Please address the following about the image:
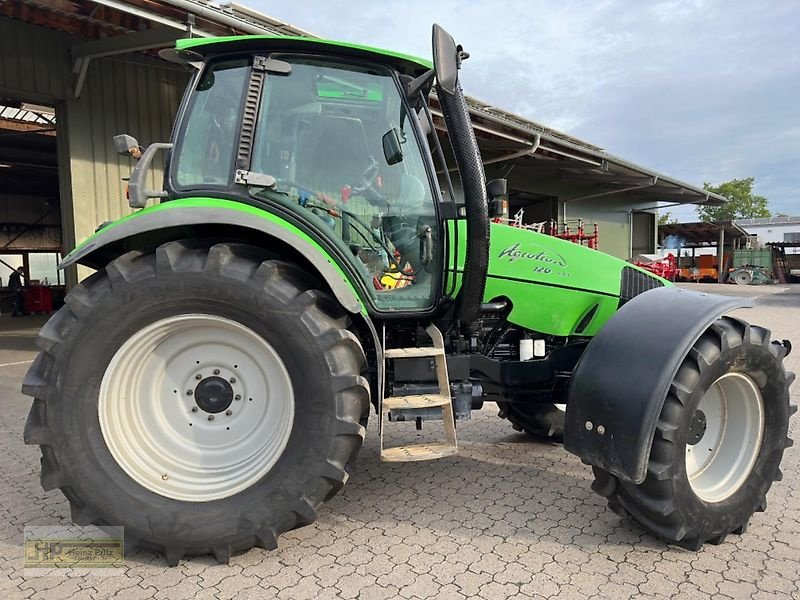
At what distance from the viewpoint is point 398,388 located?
293cm

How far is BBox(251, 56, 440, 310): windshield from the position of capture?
2.83m

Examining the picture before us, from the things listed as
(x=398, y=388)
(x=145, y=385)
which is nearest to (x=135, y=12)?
(x=145, y=385)

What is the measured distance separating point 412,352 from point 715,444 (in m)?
1.66

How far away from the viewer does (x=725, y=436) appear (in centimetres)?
294

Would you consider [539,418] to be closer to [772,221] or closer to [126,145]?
[126,145]

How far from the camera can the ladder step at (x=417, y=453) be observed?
2.63m

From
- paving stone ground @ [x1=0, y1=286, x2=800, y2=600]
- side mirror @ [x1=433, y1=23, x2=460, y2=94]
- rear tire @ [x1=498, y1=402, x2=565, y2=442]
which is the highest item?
side mirror @ [x1=433, y1=23, x2=460, y2=94]

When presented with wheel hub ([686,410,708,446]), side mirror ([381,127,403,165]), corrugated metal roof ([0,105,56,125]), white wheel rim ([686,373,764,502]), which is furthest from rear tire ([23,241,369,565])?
corrugated metal roof ([0,105,56,125])

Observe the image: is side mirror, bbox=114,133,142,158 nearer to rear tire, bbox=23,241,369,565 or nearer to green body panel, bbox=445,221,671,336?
rear tire, bbox=23,241,369,565

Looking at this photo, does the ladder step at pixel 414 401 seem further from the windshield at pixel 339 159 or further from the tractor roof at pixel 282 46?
the tractor roof at pixel 282 46

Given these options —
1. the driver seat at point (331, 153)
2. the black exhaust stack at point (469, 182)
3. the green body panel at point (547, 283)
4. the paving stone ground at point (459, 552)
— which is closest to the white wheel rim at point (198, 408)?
the paving stone ground at point (459, 552)

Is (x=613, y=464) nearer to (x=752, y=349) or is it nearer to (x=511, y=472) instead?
(x=752, y=349)

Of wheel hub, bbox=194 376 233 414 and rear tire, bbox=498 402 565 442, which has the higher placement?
wheel hub, bbox=194 376 233 414

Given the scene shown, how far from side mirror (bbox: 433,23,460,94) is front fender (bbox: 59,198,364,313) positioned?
929 millimetres
